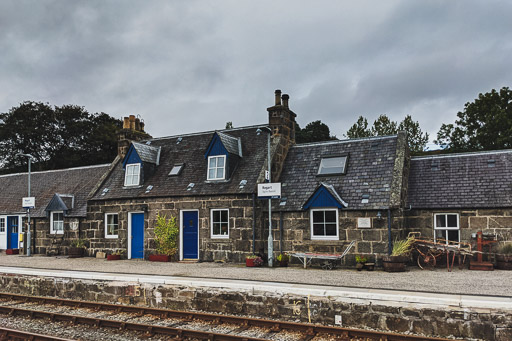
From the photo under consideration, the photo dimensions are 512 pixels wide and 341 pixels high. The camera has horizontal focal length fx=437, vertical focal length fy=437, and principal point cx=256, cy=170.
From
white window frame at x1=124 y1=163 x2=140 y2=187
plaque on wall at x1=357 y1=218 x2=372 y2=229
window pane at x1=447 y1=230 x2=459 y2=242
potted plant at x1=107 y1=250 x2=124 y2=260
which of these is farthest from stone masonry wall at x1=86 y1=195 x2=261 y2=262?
window pane at x1=447 y1=230 x2=459 y2=242

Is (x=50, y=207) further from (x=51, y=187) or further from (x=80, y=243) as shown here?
(x=51, y=187)

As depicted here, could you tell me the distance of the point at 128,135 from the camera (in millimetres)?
24109

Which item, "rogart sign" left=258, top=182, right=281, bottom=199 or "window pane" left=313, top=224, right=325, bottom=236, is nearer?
"rogart sign" left=258, top=182, right=281, bottom=199

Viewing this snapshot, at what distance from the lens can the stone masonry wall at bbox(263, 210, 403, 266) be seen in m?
15.5

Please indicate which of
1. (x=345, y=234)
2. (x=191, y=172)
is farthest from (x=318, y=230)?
(x=191, y=172)

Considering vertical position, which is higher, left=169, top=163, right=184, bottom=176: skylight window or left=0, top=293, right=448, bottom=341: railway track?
left=169, top=163, right=184, bottom=176: skylight window

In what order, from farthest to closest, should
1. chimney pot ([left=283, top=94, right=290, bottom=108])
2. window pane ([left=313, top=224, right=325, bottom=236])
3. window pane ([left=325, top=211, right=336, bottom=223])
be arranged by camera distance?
chimney pot ([left=283, top=94, right=290, bottom=108]) < window pane ([left=313, top=224, right=325, bottom=236]) < window pane ([left=325, top=211, right=336, bottom=223])

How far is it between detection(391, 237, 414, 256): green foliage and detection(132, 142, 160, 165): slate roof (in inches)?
489

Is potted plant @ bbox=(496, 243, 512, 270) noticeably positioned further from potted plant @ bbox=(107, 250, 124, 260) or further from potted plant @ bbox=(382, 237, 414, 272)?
potted plant @ bbox=(107, 250, 124, 260)

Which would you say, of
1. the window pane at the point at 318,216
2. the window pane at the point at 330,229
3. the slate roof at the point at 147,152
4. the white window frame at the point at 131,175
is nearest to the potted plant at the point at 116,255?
the white window frame at the point at 131,175

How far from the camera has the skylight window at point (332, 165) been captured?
1812cm

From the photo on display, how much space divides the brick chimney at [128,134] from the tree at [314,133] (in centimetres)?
2293

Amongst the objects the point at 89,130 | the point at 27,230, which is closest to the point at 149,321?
the point at 27,230

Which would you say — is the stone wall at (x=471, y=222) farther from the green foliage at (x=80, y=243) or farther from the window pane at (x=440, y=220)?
the green foliage at (x=80, y=243)
